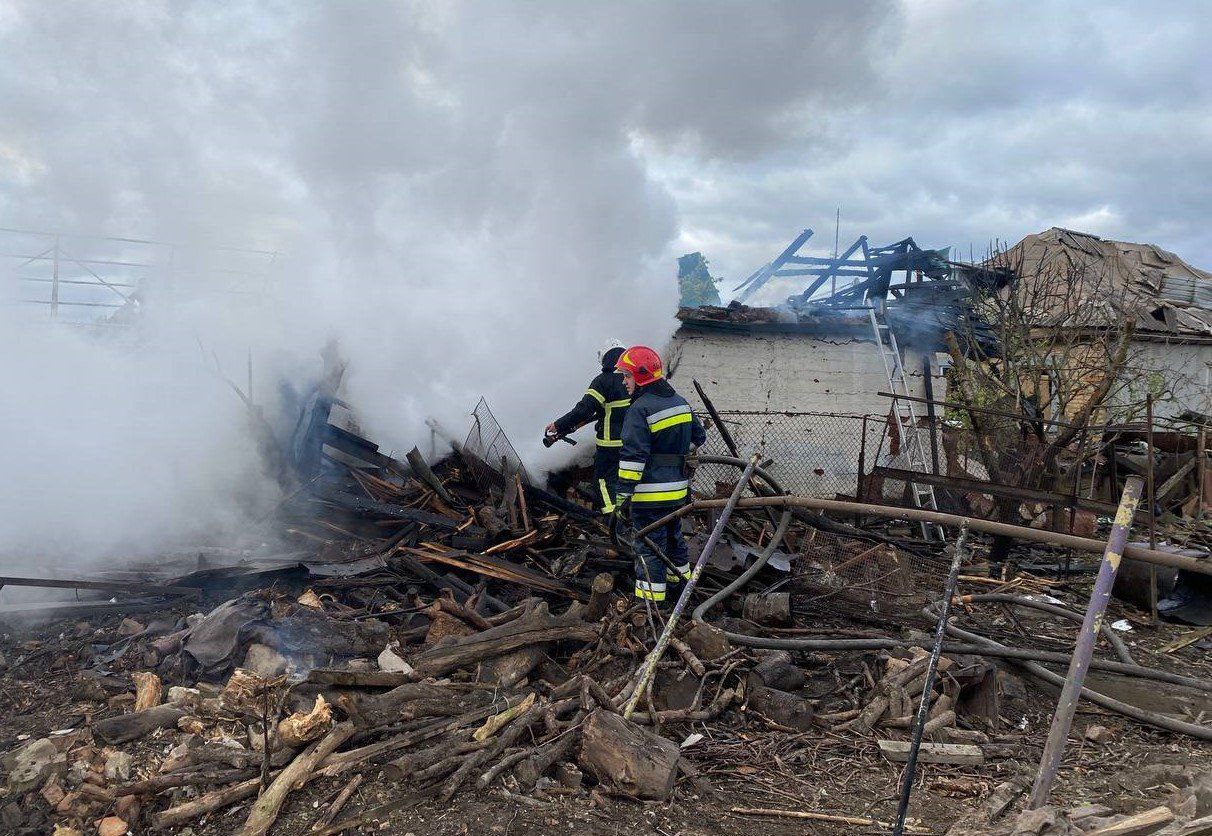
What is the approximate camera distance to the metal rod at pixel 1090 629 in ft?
8.54

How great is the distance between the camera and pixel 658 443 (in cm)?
570

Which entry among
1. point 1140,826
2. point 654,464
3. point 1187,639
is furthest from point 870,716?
point 1187,639

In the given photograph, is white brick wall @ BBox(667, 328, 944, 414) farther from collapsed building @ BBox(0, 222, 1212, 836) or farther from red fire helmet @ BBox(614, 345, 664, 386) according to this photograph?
red fire helmet @ BBox(614, 345, 664, 386)

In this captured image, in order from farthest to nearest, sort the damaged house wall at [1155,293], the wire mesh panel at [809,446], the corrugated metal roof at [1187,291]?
the corrugated metal roof at [1187,291], the damaged house wall at [1155,293], the wire mesh panel at [809,446]

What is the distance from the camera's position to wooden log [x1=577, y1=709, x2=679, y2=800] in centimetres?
338

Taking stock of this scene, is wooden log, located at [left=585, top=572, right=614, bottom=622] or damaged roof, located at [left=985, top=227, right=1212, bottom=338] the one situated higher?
damaged roof, located at [left=985, top=227, right=1212, bottom=338]

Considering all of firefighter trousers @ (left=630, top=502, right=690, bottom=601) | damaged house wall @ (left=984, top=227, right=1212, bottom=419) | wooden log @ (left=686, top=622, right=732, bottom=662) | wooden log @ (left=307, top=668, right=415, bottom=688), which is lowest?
wooden log @ (left=307, top=668, right=415, bottom=688)

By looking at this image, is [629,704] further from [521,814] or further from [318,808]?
[318,808]

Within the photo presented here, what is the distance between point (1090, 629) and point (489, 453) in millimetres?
5820

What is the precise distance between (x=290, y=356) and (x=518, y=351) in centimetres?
260

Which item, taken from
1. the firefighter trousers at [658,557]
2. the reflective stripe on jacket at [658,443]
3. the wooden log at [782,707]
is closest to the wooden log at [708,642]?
the wooden log at [782,707]

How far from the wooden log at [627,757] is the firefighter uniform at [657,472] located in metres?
1.76

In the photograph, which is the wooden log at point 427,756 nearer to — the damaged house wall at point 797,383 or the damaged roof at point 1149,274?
the damaged house wall at point 797,383

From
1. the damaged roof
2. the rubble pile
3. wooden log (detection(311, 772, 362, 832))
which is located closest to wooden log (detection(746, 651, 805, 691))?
the rubble pile
